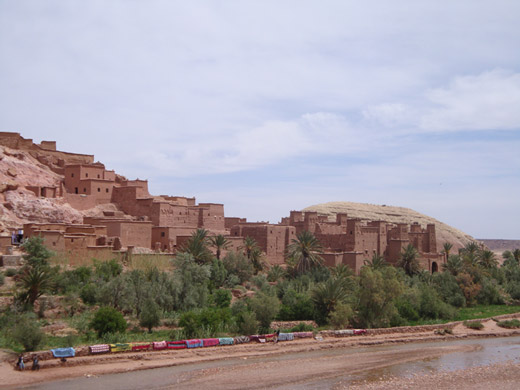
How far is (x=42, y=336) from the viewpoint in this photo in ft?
59.5

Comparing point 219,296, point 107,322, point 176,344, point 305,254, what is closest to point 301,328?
point 219,296

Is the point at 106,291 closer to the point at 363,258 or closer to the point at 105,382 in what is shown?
the point at 105,382

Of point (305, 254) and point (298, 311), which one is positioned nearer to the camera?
point (298, 311)

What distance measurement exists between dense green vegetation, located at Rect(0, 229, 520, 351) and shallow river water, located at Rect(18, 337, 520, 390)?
222 centimetres

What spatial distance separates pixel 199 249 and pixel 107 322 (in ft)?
31.5

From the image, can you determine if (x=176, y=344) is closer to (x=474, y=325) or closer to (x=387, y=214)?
(x=474, y=325)

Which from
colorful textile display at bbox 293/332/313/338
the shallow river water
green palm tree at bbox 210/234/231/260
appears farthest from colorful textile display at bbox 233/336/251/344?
green palm tree at bbox 210/234/231/260

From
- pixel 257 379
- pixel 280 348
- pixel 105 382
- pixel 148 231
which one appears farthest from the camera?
pixel 148 231

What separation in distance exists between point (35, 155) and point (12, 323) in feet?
56.7

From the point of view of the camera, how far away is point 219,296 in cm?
2705

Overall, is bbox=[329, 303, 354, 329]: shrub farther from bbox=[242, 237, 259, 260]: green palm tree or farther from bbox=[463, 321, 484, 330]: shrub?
bbox=[242, 237, 259, 260]: green palm tree

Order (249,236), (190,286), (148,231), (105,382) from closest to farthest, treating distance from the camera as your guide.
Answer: (105,382)
(190,286)
(148,231)
(249,236)

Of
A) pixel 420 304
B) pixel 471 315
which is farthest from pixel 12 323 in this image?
pixel 471 315

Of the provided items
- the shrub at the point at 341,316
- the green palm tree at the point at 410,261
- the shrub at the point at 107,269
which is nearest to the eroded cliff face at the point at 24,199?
the shrub at the point at 107,269
